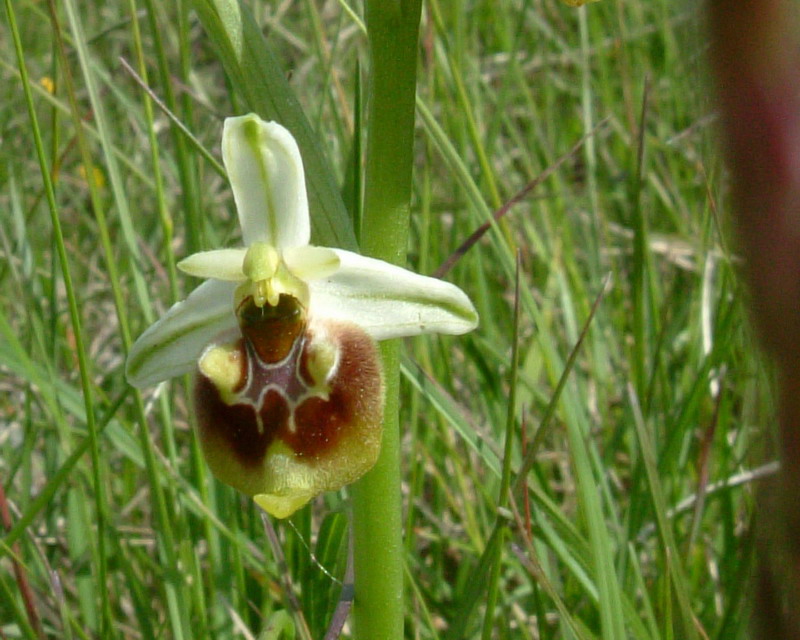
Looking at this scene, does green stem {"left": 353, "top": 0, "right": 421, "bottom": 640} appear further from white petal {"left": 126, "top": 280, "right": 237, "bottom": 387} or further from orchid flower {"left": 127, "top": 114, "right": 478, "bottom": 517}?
white petal {"left": 126, "top": 280, "right": 237, "bottom": 387}

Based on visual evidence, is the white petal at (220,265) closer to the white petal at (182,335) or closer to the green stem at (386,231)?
the white petal at (182,335)

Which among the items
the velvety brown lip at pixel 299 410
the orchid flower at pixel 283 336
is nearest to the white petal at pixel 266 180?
the orchid flower at pixel 283 336

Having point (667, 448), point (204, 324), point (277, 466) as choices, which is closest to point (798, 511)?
point (277, 466)

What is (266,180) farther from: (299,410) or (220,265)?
(299,410)

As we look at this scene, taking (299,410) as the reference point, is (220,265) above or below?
above

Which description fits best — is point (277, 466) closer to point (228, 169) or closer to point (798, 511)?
point (228, 169)

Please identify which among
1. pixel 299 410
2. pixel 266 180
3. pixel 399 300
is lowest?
pixel 299 410

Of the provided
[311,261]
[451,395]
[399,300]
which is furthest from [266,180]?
[451,395]
